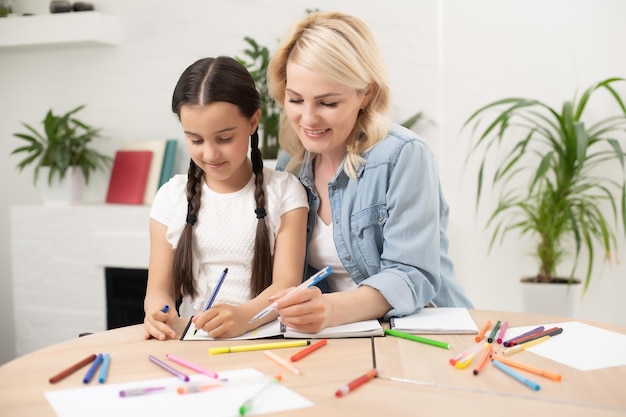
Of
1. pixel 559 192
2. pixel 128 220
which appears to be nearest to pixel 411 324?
pixel 559 192

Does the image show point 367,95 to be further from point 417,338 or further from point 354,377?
point 354,377

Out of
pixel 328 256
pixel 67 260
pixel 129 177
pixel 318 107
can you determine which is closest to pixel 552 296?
pixel 328 256

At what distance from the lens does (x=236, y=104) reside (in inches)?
56.7

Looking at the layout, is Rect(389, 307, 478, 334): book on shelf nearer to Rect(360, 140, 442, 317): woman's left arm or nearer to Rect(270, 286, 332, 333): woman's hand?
Rect(360, 140, 442, 317): woman's left arm

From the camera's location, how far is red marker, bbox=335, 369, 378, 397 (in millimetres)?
939

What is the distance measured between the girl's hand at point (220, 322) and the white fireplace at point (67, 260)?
75.4 inches

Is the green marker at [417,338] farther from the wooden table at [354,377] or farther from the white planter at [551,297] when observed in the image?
the white planter at [551,297]

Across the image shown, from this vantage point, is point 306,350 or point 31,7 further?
point 31,7

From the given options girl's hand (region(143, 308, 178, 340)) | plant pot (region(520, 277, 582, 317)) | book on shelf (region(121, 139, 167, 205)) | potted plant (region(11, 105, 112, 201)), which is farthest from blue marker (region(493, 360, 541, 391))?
potted plant (region(11, 105, 112, 201))

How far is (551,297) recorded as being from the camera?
8.82ft

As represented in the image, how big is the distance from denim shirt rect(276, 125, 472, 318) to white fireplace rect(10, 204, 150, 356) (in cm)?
171

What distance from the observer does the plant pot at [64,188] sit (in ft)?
10.9

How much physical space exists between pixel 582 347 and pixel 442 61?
6.45ft

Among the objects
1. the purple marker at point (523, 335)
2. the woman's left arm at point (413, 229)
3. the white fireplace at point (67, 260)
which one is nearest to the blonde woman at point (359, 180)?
the woman's left arm at point (413, 229)
